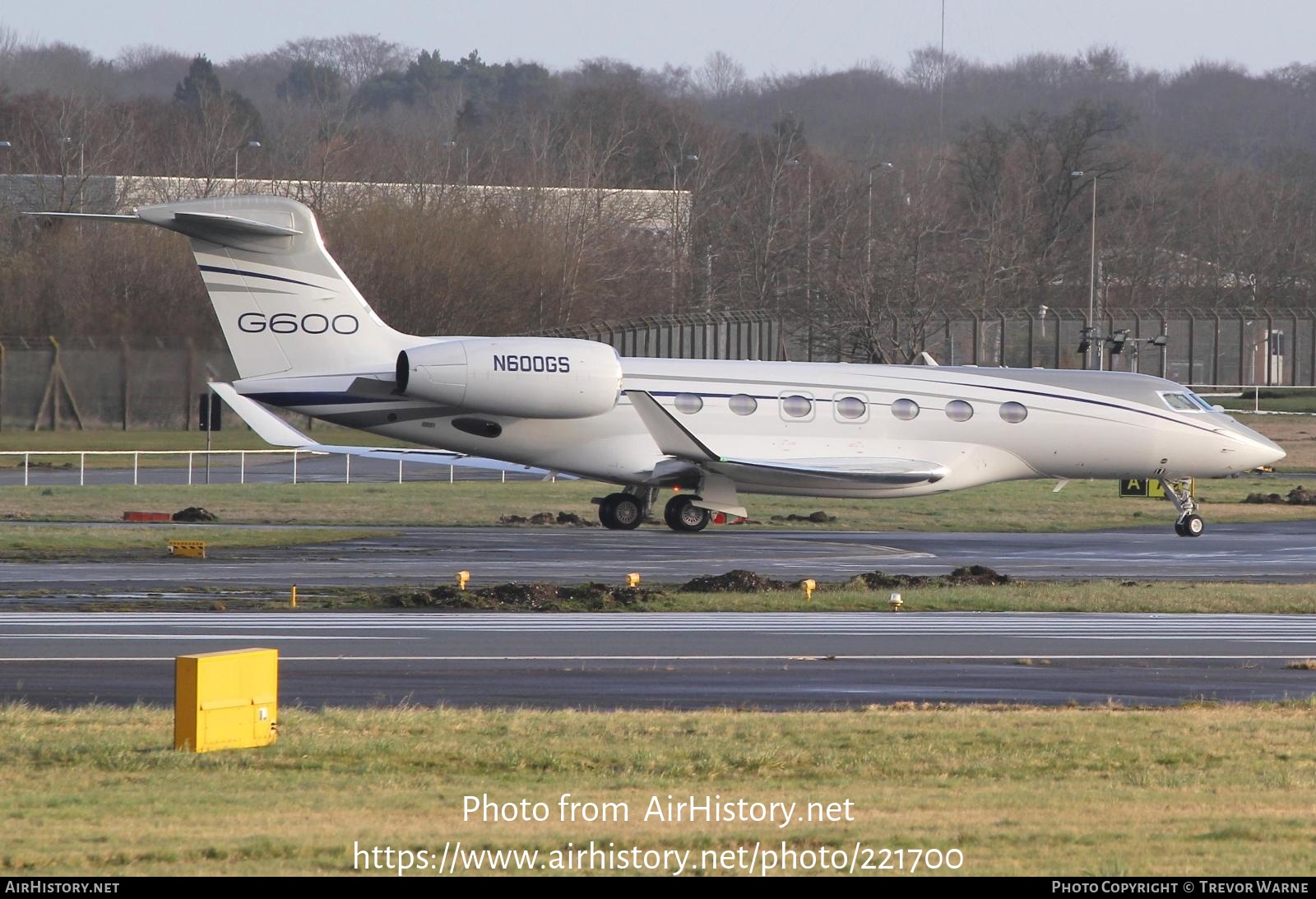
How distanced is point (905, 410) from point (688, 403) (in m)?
4.04

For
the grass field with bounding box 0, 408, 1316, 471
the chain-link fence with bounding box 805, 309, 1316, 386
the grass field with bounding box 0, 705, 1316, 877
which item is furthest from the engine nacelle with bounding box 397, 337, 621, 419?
the chain-link fence with bounding box 805, 309, 1316, 386

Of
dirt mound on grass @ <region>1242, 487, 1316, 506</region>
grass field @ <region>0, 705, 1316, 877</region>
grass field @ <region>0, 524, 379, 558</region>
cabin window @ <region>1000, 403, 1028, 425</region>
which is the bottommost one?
grass field @ <region>0, 524, 379, 558</region>

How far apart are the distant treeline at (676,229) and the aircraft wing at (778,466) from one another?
10693mm

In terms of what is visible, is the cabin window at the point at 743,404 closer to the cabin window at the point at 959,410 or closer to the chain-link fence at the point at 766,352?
the cabin window at the point at 959,410

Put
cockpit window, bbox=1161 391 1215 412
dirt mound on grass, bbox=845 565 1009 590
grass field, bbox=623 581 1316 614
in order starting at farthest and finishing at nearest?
cockpit window, bbox=1161 391 1215 412, dirt mound on grass, bbox=845 565 1009 590, grass field, bbox=623 581 1316 614

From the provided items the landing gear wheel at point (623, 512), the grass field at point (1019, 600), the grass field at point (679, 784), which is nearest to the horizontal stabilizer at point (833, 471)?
the landing gear wheel at point (623, 512)

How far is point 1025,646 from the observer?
57.8ft

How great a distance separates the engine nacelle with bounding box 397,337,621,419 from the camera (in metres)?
28.0

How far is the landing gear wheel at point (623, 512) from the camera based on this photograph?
31.5m

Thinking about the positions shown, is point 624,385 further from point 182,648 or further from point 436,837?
point 436,837

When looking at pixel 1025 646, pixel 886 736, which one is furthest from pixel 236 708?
pixel 1025 646

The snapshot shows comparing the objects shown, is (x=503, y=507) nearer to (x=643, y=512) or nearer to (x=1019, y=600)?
(x=643, y=512)

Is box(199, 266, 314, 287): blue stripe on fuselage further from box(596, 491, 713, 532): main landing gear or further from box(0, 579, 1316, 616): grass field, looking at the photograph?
box(596, 491, 713, 532): main landing gear

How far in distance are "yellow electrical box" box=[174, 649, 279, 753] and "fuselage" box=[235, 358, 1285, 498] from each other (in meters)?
17.6
